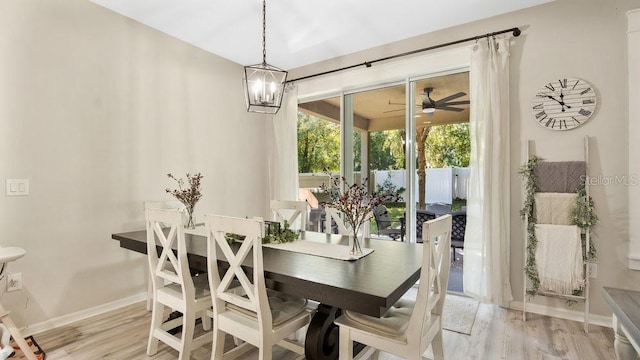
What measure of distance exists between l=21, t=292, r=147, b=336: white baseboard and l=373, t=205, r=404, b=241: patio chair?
266 cm

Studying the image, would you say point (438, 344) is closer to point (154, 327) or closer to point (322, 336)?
point (322, 336)

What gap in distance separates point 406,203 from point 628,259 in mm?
1880

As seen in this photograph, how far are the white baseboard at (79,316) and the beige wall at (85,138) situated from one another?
0.04 m

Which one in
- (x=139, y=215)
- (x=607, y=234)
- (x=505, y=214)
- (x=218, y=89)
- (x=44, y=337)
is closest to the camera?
(x=44, y=337)

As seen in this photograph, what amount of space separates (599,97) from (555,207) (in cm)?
97

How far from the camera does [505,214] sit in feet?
9.59

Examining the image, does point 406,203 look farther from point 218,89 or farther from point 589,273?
Answer: point 218,89

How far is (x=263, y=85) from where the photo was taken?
235 centimetres

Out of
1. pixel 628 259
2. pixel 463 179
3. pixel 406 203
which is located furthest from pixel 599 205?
pixel 406 203

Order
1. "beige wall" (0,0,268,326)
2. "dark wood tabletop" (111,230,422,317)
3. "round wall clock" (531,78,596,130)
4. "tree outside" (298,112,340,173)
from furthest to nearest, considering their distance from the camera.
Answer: "tree outside" (298,112,340,173) < "round wall clock" (531,78,596,130) < "beige wall" (0,0,268,326) < "dark wood tabletop" (111,230,422,317)

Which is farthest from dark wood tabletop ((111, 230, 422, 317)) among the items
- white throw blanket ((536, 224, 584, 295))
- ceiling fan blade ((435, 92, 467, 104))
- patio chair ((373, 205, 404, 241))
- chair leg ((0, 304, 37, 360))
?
ceiling fan blade ((435, 92, 467, 104))

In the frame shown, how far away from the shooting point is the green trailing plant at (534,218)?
2.53 meters

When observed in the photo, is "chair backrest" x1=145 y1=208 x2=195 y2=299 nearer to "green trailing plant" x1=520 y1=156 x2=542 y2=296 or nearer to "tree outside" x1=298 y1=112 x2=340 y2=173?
"tree outside" x1=298 y1=112 x2=340 y2=173

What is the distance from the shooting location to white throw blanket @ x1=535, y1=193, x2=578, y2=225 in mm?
2637
